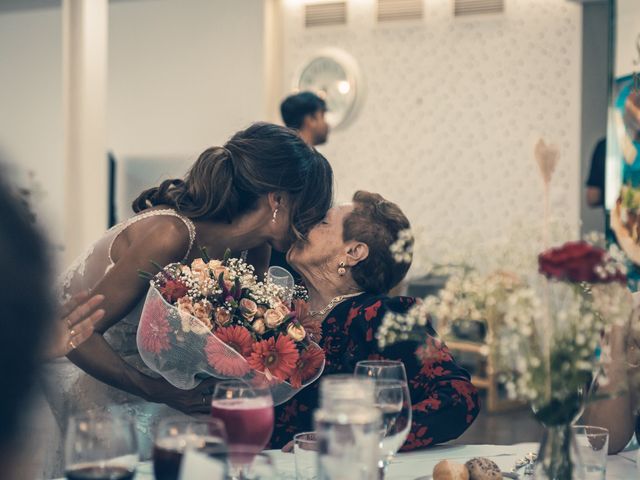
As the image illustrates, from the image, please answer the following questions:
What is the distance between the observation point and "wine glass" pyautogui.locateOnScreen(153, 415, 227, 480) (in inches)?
44.2

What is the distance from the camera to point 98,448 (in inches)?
45.3

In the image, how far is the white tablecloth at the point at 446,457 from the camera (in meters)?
1.60

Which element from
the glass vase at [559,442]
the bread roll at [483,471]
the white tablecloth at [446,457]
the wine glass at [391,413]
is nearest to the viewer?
the glass vase at [559,442]

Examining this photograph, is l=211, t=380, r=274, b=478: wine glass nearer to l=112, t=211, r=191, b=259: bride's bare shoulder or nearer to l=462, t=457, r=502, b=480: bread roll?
l=462, t=457, r=502, b=480: bread roll

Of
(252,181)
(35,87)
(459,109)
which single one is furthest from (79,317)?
(35,87)

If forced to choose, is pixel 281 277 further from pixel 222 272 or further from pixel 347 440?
pixel 347 440

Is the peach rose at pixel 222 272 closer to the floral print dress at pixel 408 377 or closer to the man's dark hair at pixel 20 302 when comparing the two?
the floral print dress at pixel 408 377

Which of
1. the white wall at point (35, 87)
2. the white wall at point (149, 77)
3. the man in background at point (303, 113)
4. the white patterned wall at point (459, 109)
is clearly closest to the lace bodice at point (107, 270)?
the man in background at point (303, 113)

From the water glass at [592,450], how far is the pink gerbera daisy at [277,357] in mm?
537

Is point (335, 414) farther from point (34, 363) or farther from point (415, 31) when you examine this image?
point (415, 31)

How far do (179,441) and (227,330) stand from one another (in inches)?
21.4

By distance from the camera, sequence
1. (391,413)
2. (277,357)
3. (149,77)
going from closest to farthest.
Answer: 1. (391,413)
2. (277,357)
3. (149,77)

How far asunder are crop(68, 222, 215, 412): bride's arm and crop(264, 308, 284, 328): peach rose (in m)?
0.32

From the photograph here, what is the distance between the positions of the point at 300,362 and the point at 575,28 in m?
4.99
